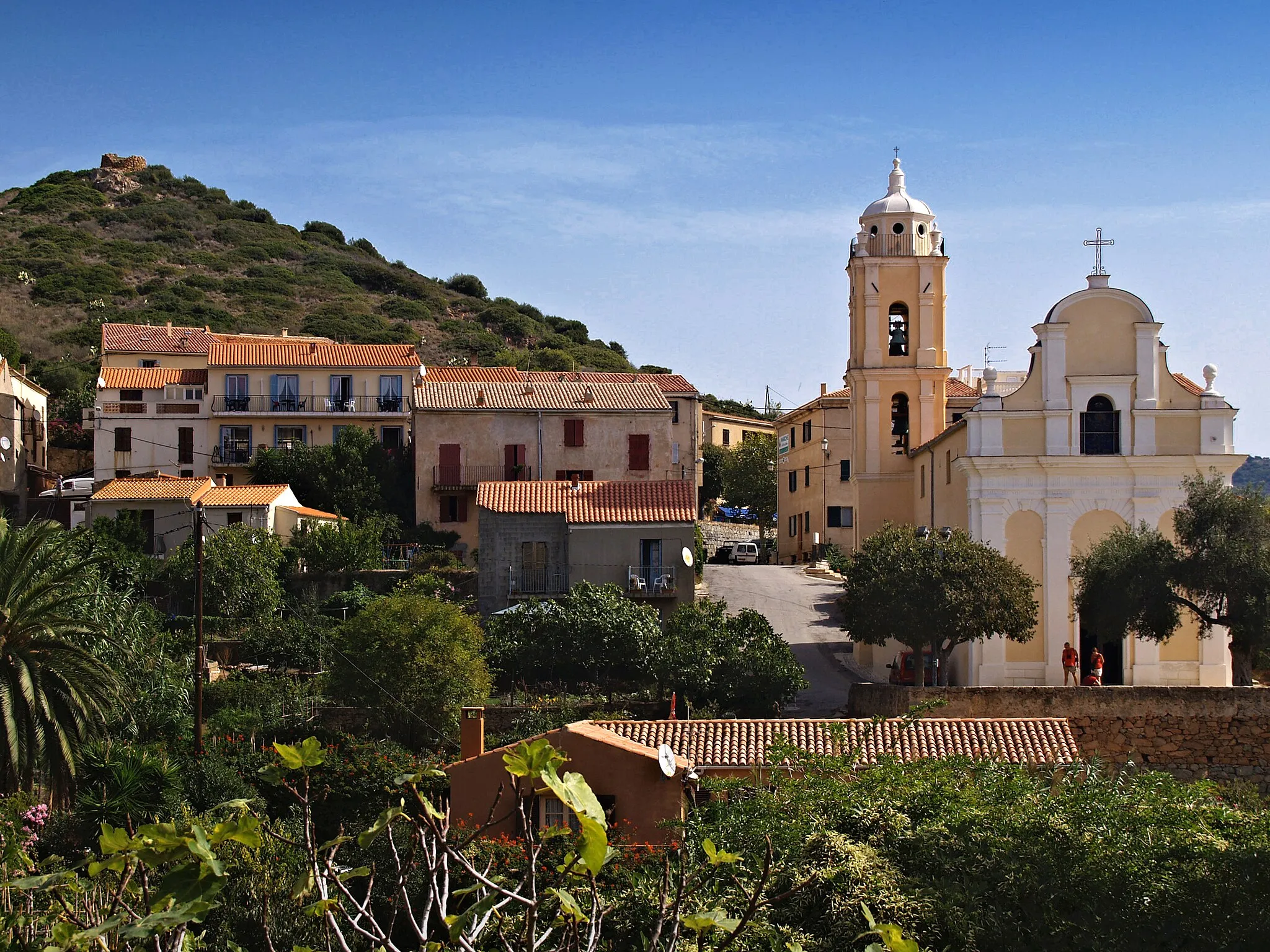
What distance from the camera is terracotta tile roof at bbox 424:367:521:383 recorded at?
5234cm

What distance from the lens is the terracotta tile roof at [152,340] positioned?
194 ft

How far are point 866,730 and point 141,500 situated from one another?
27.3 metres

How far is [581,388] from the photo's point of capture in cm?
4934

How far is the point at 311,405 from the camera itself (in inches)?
1996

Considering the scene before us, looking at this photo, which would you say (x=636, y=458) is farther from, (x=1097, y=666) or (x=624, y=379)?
(x=1097, y=666)

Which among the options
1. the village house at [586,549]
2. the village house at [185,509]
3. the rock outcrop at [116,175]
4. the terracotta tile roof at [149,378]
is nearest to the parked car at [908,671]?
the village house at [586,549]

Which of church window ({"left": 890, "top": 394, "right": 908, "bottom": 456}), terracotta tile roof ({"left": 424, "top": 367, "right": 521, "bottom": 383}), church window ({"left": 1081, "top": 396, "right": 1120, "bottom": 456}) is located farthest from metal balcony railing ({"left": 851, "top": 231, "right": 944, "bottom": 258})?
terracotta tile roof ({"left": 424, "top": 367, "right": 521, "bottom": 383})

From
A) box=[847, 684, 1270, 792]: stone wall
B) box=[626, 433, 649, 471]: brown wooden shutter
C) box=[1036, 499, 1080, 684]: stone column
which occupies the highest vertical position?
box=[626, 433, 649, 471]: brown wooden shutter

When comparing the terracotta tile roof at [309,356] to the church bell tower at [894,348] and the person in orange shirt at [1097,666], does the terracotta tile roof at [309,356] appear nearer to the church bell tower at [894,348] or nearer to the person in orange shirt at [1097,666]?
the church bell tower at [894,348]

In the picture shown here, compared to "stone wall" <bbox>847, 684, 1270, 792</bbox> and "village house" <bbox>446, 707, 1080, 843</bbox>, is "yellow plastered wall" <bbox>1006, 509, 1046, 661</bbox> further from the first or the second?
"village house" <bbox>446, 707, 1080, 843</bbox>

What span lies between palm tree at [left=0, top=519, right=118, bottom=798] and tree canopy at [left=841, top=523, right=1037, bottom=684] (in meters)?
15.6

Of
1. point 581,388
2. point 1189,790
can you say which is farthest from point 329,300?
point 1189,790

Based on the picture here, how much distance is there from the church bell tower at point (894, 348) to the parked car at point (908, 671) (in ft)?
20.9

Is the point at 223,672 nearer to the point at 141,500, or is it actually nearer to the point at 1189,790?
the point at 141,500
